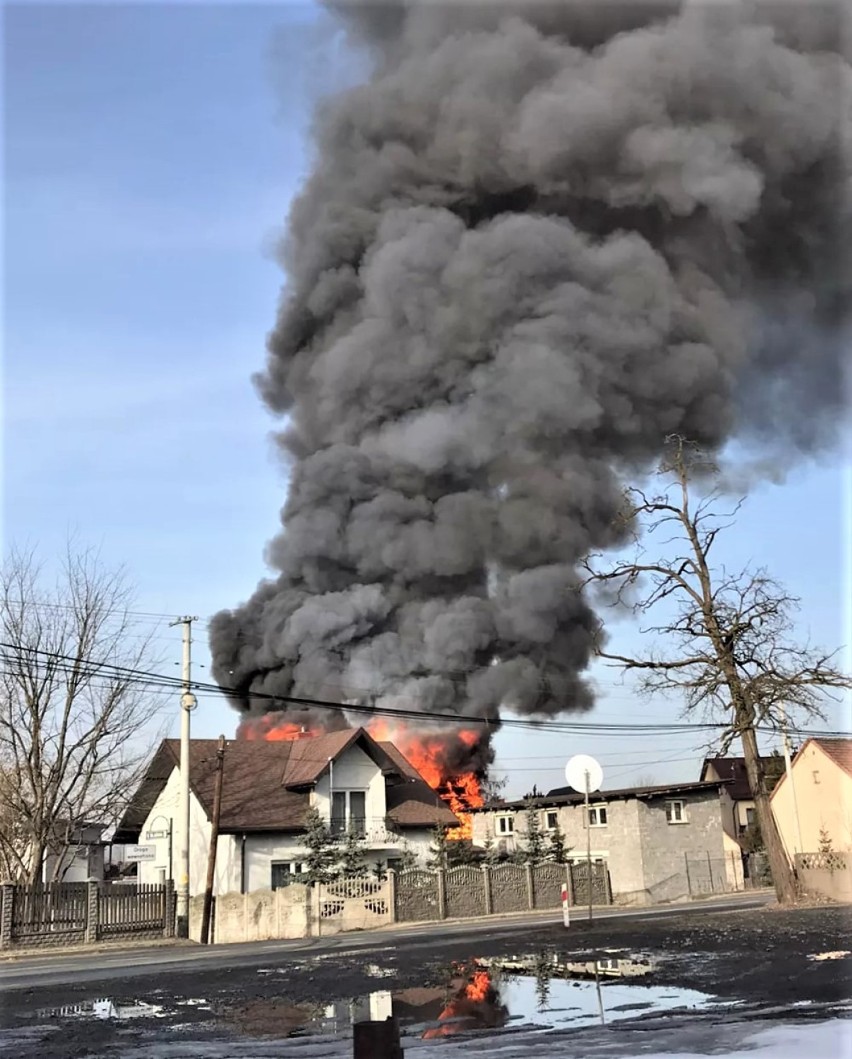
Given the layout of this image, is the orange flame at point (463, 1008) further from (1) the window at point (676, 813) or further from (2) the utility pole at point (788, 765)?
(1) the window at point (676, 813)

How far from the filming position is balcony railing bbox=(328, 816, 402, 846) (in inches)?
1252

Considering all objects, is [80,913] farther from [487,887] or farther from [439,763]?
[439,763]

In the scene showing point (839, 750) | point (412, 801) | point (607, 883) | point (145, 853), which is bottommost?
point (607, 883)

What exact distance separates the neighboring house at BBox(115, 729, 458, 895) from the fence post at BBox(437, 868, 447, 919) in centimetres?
231

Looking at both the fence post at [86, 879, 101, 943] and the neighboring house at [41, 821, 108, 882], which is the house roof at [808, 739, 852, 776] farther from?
the fence post at [86, 879, 101, 943]

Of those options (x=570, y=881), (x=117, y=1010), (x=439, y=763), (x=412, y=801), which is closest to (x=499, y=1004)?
(x=117, y=1010)

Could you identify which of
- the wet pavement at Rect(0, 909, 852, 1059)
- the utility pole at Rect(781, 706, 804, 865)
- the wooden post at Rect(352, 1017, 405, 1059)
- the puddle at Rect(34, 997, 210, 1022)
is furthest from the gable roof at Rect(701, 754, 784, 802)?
the wooden post at Rect(352, 1017, 405, 1059)

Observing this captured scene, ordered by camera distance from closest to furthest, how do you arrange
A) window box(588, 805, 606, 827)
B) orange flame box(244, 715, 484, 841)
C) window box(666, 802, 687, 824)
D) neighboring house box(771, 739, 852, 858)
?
window box(666, 802, 687, 824) → window box(588, 805, 606, 827) → neighboring house box(771, 739, 852, 858) → orange flame box(244, 715, 484, 841)

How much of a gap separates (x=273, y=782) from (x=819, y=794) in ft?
65.8

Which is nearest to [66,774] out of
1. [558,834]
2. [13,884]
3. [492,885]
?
[13,884]

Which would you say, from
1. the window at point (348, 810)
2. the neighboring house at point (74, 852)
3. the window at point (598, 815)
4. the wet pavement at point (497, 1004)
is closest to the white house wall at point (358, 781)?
the window at point (348, 810)

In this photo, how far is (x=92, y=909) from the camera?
23625 mm

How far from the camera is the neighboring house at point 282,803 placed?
29719 millimetres

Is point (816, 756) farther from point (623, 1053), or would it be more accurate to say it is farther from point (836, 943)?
point (623, 1053)
